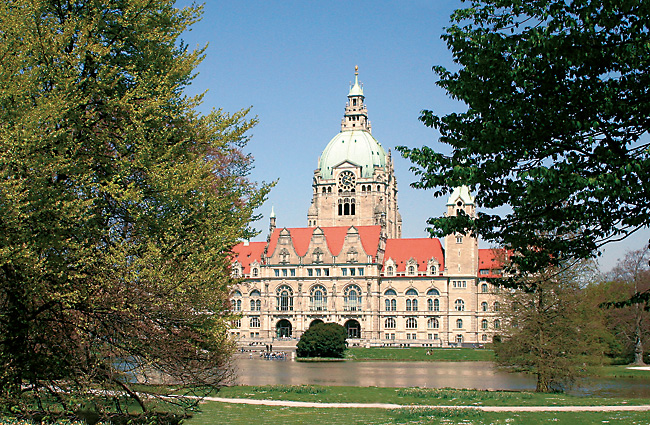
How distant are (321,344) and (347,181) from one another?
5443 cm

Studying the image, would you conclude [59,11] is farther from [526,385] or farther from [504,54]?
[526,385]

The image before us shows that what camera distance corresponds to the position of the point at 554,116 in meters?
13.6

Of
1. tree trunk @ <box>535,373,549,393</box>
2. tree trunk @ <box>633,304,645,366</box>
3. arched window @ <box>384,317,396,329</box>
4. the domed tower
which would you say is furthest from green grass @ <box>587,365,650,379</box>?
the domed tower

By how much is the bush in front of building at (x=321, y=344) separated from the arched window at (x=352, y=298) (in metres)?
29.1

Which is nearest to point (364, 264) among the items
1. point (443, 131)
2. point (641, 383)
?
point (641, 383)

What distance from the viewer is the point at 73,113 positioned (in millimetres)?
14445

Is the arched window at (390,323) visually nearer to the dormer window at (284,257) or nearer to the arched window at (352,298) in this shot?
the arched window at (352,298)

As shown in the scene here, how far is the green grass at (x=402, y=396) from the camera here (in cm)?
2758

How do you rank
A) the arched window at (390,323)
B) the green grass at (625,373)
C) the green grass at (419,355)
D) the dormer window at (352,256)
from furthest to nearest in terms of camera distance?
the dormer window at (352,256) → the arched window at (390,323) → the green grass at (419,355) → the green grass at (625,373)

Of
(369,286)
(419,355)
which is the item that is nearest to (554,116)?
(419,355)

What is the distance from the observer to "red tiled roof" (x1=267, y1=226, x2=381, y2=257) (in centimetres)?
10031

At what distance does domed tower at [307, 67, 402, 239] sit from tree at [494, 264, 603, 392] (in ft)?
→ 256

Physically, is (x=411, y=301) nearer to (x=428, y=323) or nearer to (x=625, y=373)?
(x=428, y=323)

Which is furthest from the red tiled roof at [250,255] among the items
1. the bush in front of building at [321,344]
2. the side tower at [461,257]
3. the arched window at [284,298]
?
the bush in front of building at [321,344]
